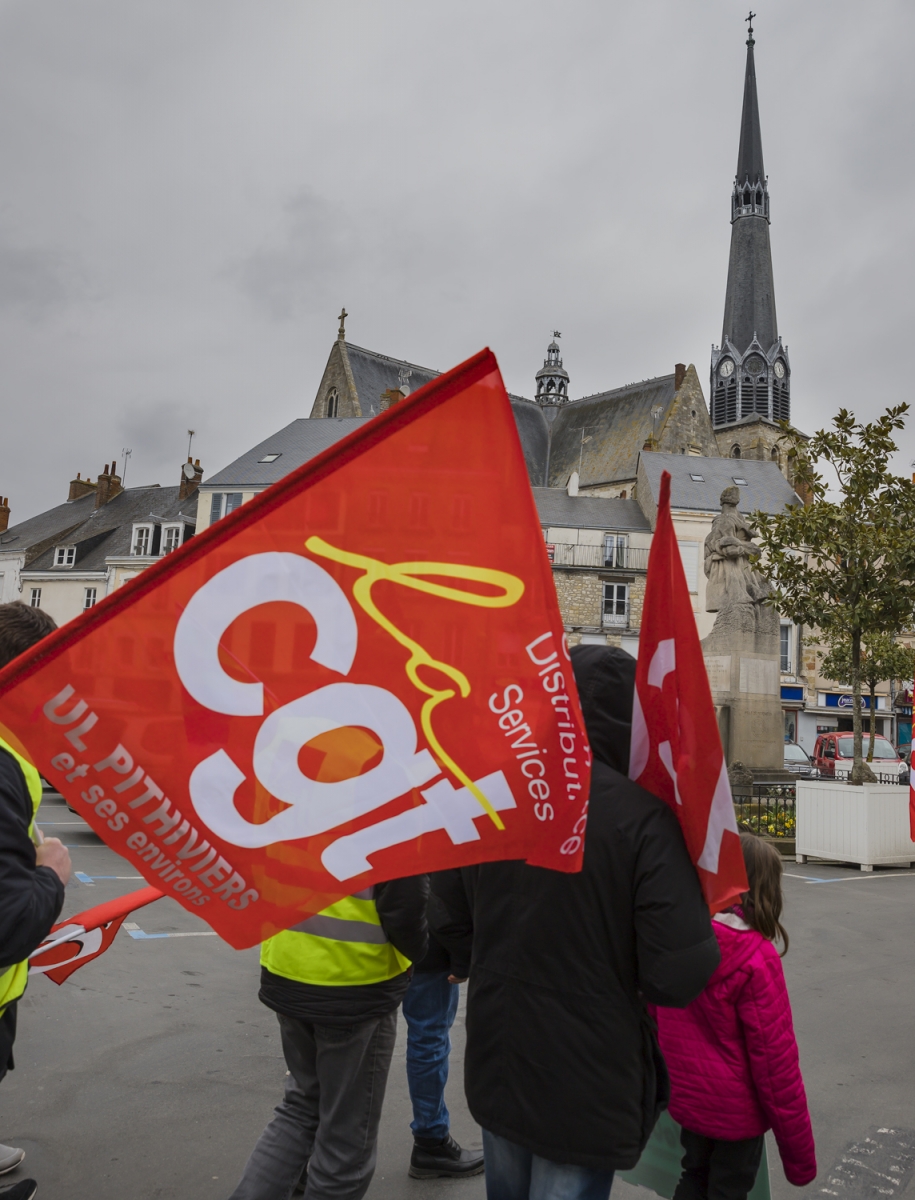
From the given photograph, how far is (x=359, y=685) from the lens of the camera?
2.12 meters

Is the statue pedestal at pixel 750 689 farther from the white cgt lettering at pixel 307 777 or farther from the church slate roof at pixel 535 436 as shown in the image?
the church slate roof at pixel 535 436

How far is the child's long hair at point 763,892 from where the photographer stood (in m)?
2.84

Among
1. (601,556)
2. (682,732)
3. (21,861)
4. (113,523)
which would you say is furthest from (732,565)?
(113,523)

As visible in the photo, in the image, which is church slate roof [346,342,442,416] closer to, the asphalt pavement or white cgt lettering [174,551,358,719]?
the asphalt pavement

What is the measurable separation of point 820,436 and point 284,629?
12.8 m

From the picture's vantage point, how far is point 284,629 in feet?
6.90

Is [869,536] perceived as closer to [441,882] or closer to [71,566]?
[441,882]

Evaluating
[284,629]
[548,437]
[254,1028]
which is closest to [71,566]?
[548,437]

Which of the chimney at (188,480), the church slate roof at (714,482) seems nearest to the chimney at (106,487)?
the chimney at (188,480)

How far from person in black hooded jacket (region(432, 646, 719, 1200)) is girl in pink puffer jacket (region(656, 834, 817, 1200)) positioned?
350 mm

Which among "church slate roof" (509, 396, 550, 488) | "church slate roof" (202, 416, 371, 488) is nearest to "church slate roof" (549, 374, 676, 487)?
"church slate roof" (509, 396, 550, 488)

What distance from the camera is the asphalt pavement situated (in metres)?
3.64

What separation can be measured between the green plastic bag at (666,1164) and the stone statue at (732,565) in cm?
1208

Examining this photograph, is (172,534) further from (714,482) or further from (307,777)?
(307,777)
